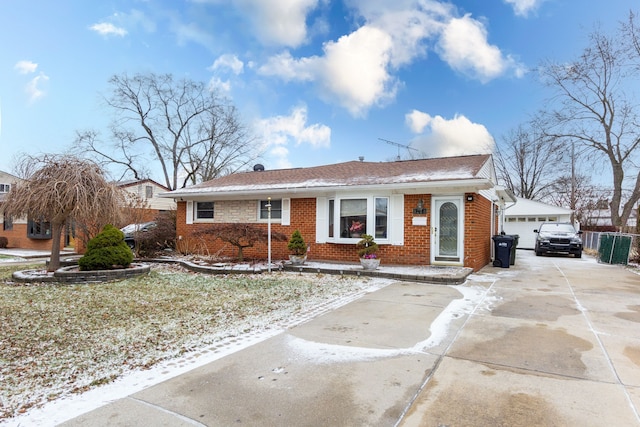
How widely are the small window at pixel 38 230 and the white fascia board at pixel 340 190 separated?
1151 cm

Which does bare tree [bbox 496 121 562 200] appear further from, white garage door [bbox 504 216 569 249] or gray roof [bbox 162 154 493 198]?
gray roof [bbox 162 154 493 198]

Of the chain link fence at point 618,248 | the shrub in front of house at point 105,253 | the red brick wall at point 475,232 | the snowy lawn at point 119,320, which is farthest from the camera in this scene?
the chain link fence at point 618,248

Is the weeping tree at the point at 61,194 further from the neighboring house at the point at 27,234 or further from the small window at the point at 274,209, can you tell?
the neighboring house at the point at 27,234

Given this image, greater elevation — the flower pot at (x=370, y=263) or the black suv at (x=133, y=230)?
the black suv at (x=133, y=230)

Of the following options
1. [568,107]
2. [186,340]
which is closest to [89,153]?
[186,340]

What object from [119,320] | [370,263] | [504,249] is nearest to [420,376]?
[119,320]

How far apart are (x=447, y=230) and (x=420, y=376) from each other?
Result: 7.67 meters

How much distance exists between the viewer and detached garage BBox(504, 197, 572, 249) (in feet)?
72.4

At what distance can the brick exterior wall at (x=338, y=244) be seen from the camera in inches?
405

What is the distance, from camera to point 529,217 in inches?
889

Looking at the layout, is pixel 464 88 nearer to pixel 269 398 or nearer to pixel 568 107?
pixel 568 107

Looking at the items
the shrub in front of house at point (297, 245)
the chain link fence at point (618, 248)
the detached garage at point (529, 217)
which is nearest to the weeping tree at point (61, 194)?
the shrub in front of house at point (297, 245)

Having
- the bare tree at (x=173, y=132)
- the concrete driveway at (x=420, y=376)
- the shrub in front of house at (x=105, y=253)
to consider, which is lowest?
the concrete driveway at (x=420, y=376)

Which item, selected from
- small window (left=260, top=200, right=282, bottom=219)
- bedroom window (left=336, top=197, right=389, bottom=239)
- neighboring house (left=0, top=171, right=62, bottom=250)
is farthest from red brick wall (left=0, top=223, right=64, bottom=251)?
bedroom window (left=336, top=197, right=389, bottom=239)
